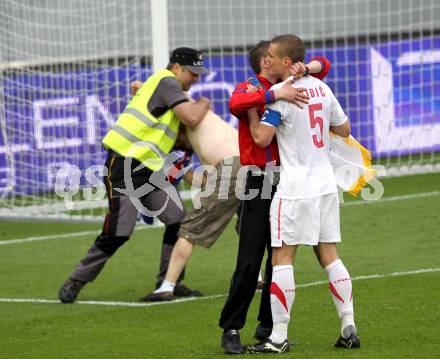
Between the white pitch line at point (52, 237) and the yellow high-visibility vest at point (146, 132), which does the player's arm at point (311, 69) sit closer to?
the yellow high-visibility vest at point (146, 132)

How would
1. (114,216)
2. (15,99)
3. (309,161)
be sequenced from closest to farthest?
(309,161)
(114,216)
(15,99)

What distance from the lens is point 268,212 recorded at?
746 centimetres

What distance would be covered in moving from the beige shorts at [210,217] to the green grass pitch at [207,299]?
46cm

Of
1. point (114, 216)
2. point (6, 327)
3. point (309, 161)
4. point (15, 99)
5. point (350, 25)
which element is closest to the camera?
point (309, 161)

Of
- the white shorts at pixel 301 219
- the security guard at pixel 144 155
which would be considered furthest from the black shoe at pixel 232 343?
the security guard at pixel 144 155

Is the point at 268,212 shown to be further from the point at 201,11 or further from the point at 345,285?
the point at 201,11

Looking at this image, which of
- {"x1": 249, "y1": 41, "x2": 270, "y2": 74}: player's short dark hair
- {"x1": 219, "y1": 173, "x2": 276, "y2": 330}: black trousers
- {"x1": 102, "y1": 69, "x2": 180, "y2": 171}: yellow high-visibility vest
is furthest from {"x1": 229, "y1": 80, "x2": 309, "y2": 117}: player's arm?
{"x1": 102, "y1": 69, "x2": 180, "y2": 171}: yellow high-visibility vest

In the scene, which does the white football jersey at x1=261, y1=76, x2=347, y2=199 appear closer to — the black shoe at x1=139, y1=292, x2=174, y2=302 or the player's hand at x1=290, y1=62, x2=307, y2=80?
the player's hand at x1=290, y1=62, x2=307, y2=80

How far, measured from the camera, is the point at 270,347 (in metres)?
7.38

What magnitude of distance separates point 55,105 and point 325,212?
964cm

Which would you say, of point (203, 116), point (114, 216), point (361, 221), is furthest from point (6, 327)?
point (361, 221)

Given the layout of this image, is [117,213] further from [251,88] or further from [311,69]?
[311,69]

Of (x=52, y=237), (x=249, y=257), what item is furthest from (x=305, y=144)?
(x=52, y=237)

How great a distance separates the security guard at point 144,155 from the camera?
9.77m
